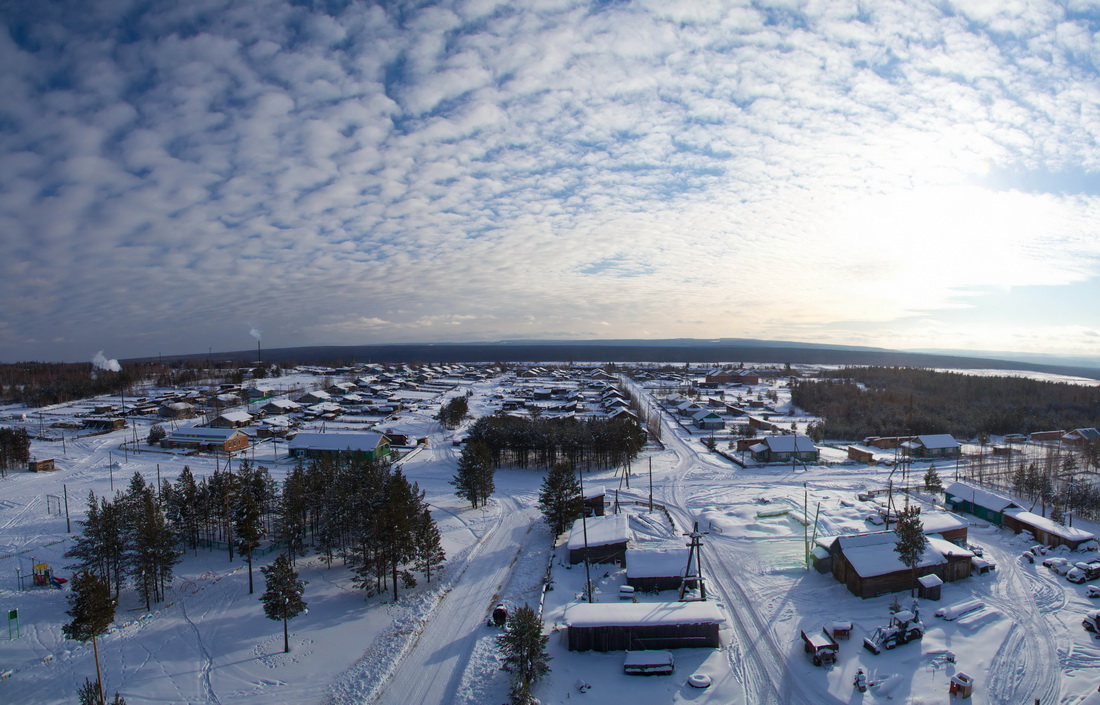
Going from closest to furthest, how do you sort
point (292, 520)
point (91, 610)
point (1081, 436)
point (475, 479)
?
point (91, 610), point (292, 520), point (475, 479), point (1081, 436)

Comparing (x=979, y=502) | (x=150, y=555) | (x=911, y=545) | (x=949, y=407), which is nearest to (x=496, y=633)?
(x=150, y=555)

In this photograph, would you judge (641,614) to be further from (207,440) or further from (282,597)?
(207,440)

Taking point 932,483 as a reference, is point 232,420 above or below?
above

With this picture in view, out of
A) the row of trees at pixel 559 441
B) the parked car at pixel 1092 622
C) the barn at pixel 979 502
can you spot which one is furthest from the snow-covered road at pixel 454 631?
the barn at pixel 979 502

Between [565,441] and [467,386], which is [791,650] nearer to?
[565,441]

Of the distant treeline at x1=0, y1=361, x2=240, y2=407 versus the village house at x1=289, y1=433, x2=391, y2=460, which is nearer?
the village house at x1=289, y1=433, x2=391, y2=460

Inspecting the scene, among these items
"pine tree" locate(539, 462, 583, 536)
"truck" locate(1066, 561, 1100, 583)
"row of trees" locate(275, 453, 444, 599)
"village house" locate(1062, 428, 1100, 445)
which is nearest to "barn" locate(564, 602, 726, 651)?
"row of trees" locate(275, 453, 444, 599)

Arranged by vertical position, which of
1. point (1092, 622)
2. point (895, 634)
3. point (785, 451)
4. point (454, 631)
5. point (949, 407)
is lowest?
point (454, 631)

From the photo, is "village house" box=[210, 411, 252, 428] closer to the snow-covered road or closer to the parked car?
the snow-covered road
